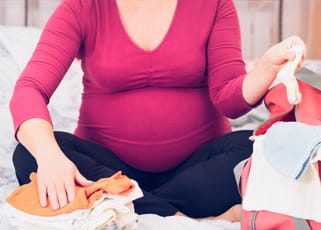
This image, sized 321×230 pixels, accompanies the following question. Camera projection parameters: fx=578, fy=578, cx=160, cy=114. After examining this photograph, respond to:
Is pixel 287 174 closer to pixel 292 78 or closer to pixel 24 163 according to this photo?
pixel 292 78

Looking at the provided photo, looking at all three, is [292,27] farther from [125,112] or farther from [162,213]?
[162,213]

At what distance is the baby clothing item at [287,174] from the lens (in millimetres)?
741

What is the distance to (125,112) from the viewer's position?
1.20 meters

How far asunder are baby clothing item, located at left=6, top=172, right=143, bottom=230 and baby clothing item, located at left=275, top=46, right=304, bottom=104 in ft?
0.90

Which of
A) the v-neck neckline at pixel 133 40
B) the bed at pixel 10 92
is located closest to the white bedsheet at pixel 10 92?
the bed at pixel 10 92

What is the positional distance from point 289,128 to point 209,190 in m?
0.33

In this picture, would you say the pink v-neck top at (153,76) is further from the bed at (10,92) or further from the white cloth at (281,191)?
the white cloth at (281,191)

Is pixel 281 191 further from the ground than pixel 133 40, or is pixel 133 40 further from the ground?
pixel 133 40

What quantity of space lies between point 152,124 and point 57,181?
364 mm

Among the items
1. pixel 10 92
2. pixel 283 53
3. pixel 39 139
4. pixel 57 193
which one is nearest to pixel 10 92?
pixel 10 92

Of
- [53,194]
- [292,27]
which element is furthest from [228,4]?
[292,27]

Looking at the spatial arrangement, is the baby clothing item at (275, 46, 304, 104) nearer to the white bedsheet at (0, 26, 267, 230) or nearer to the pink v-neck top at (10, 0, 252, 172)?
the pink v-neck top at (10, 0, 252, 172)

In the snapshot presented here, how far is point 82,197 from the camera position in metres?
0.84

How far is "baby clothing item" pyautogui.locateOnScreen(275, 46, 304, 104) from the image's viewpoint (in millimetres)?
864
